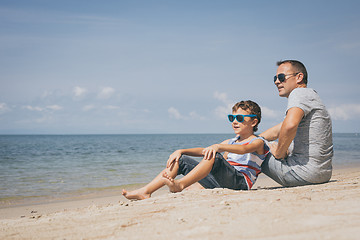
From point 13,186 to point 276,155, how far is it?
22.1ft

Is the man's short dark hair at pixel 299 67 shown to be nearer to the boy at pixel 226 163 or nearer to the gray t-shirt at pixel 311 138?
the gray t-shirt at pixel 311 138

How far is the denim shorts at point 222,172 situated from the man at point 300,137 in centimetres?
53

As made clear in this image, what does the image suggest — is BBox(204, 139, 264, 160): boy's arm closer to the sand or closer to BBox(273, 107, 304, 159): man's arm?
BBox(273, 107, 304, 159): man's arm

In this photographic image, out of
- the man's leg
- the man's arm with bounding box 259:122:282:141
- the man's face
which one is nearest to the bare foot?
the man's leg

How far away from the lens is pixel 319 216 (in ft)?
7.79

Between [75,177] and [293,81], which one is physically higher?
[293,81]

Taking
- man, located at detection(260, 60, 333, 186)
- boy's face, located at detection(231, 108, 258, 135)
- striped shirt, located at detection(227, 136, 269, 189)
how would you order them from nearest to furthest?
Result: 1. man, located at detection(260, 60, 333, 186)
2. striped shirt, located at detection(227, 136, 269, 189)
3. boy's face, located at detection(231, 108, 258, 135)

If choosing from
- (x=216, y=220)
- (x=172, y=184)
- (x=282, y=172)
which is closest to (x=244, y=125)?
(x=282, y=172)

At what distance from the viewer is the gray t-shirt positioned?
149 inches

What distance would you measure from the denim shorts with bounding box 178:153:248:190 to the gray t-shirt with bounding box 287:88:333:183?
2.37 feet

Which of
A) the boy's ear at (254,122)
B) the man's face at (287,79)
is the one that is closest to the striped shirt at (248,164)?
the boy's ear at (254,122)

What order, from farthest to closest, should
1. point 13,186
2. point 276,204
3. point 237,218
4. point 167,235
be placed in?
point 13,186, point 276,204, point 237,218, point 167,235

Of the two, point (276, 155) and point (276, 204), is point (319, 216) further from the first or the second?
point (276, 155)

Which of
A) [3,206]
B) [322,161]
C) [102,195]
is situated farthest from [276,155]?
[3,206]
